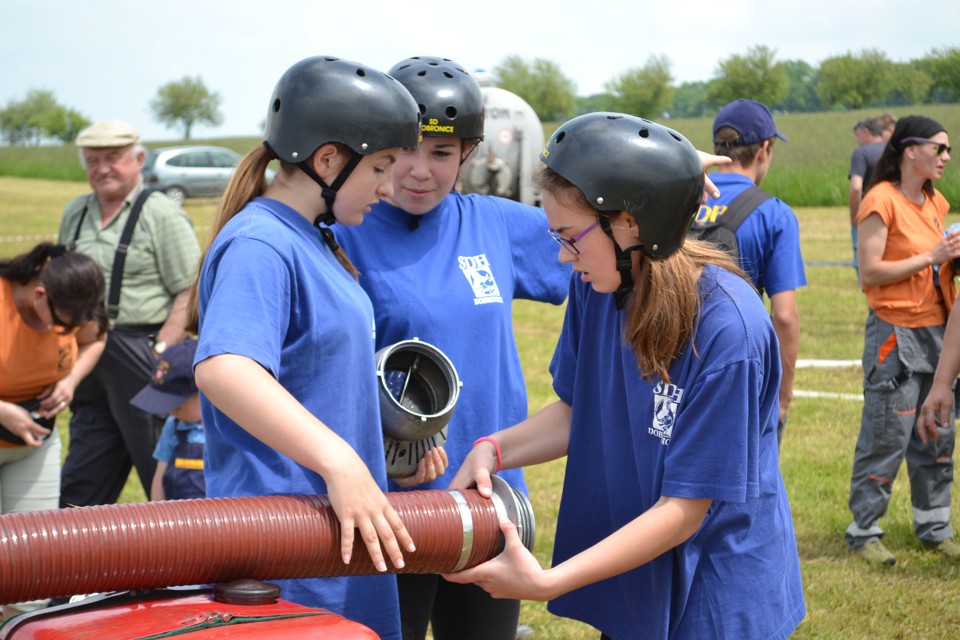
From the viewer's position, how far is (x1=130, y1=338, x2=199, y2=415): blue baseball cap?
5390 mm

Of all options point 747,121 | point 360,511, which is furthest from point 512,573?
point 747,121

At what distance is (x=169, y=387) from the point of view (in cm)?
545

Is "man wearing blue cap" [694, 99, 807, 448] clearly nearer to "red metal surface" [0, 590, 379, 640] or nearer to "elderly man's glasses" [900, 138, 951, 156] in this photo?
"elderly man's glasses" [900, 138, 951, 156]

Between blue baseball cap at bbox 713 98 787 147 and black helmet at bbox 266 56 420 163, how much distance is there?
3.70 meters

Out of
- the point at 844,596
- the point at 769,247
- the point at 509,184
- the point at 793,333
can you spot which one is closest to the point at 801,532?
the point at 844,596

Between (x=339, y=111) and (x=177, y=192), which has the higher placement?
(x=339, y=111)

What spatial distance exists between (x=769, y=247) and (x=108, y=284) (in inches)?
155

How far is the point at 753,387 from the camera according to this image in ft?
8.35

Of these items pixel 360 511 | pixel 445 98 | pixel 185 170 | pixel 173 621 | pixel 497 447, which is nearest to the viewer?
pixel 173 621

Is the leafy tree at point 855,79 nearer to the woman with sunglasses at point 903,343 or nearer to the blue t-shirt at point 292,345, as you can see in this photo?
the woman with sunglasses at point 903,343

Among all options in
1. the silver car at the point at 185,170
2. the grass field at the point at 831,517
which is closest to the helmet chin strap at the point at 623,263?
the grass field at the point at 831,517

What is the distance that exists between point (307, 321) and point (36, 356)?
3703 mm

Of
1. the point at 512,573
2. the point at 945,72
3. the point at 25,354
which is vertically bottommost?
the point at 25,354

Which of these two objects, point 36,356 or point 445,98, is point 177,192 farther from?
point 445,98
